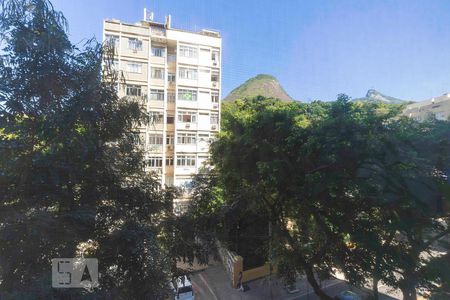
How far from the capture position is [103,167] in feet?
6.59

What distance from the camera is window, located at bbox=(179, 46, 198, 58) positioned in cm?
934

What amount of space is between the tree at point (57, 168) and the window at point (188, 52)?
7.80 m

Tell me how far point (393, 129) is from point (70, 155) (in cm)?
393

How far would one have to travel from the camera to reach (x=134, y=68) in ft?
29.0

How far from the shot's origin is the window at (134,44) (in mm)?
8773

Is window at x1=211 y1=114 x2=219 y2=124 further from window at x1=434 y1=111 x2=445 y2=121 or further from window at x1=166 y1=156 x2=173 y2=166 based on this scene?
window at x1=434 y1=111 x2=445 y2=121

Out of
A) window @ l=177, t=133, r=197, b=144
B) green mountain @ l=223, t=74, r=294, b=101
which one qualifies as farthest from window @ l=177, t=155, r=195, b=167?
green mountain @ l=223, t=74, r=294, b=101

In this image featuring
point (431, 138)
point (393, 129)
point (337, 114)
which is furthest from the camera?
point (337, 114)

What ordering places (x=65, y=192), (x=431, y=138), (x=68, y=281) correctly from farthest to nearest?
(x=431, y=138) < (x=65, y=192) < (x=68, y=281)

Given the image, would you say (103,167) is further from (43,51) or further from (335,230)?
(335,230)

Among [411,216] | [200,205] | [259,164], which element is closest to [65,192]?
[200,205]

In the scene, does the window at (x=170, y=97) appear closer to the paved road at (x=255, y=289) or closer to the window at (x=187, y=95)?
the window at (x=187, y=95)

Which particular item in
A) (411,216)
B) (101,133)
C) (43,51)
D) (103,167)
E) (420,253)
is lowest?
(420,253)
